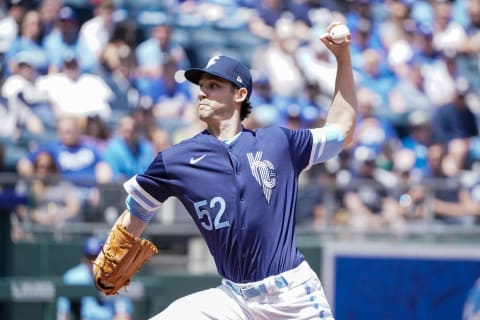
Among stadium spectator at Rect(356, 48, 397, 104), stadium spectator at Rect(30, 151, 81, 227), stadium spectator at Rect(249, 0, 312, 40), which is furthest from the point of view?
stadium spectator at Rect(249, 0, 312, 40)

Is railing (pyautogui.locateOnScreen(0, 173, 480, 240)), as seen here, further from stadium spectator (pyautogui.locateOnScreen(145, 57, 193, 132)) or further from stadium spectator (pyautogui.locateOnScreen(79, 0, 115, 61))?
stadium spectator (pyautogui.locateOnScreen(79, 0, 115, 61))

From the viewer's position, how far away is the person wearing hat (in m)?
4.62

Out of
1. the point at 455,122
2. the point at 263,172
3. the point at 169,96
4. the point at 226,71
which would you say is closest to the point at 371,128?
the point at 455,122

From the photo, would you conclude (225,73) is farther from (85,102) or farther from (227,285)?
(85,102)

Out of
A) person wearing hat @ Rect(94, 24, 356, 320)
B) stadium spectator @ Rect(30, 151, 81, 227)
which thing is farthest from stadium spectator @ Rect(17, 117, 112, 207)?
person wearing hat @ Rect(94, 24, 356, 320)

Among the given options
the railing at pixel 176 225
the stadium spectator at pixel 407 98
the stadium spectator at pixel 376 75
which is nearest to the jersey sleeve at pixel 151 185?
the railing at pixel 176 225

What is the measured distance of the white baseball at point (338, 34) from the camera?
4988mm

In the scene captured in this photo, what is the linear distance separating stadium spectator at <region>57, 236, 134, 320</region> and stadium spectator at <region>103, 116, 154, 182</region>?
1.13 m

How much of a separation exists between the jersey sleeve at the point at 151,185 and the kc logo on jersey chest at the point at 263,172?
15.7 inches

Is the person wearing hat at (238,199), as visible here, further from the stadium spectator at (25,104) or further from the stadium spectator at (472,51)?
the stadium spectator at (472,51)

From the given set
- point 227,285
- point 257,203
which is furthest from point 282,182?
point 227,285

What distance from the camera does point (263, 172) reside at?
4.73 m

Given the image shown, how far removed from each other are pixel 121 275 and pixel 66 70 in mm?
6087

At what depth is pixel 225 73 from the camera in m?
4.85
